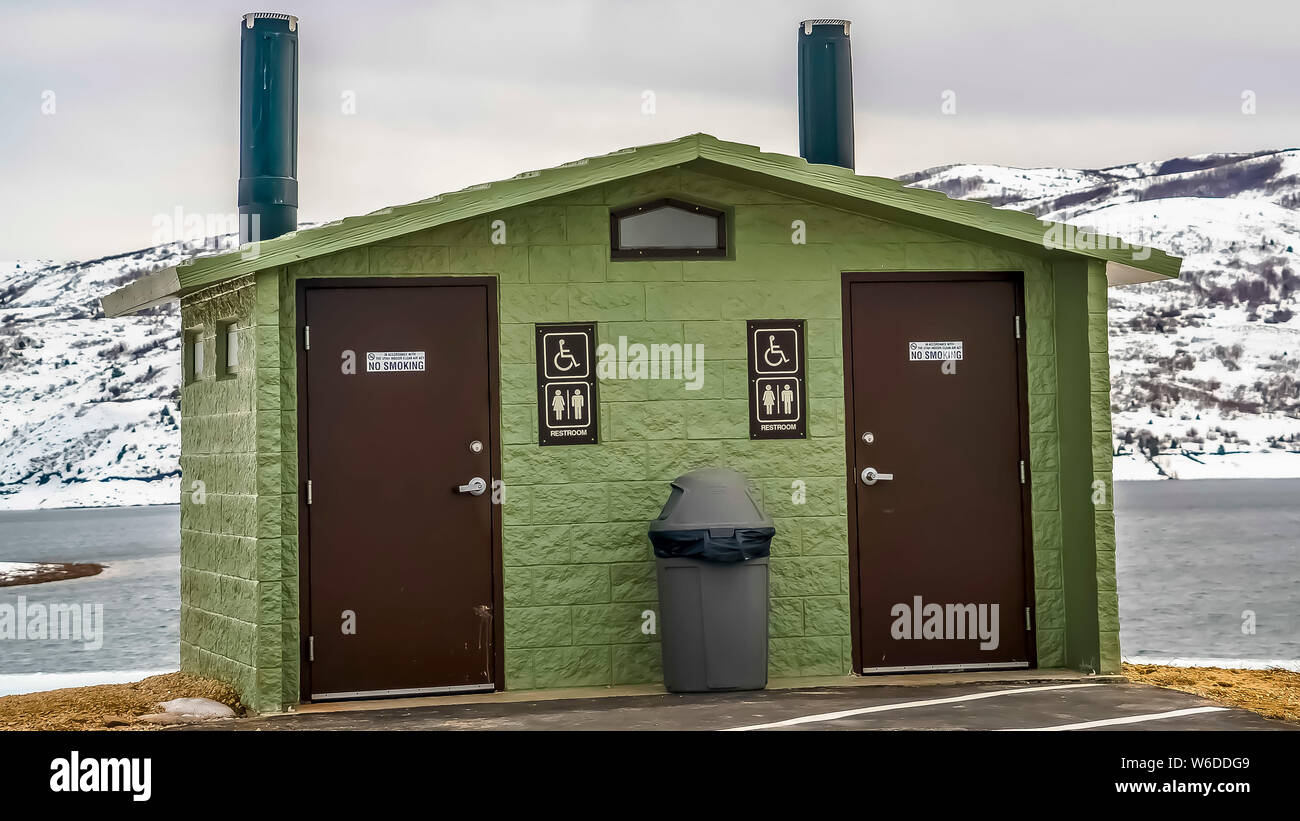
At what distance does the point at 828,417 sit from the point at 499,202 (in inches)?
100

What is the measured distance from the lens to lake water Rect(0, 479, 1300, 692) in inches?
935

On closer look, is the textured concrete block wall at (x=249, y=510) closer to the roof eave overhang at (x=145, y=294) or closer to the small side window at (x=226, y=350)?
the small side window at (x=226, y=350)

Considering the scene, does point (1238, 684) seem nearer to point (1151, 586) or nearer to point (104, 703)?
point (104, 703)

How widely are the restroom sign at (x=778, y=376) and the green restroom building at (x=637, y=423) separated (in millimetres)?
17

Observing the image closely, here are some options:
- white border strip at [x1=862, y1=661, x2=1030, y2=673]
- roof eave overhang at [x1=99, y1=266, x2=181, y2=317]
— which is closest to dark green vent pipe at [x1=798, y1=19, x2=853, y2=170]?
white border strip at [x1=862, y1=661, x2=1030, y2=673]

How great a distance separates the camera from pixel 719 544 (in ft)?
29.2

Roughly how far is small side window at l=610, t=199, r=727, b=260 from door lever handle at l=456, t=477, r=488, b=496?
1673mm

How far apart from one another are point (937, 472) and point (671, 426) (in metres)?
1.80

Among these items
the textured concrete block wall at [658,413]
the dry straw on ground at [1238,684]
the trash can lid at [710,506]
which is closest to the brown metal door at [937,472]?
the textured concrete block wall at [658,413]

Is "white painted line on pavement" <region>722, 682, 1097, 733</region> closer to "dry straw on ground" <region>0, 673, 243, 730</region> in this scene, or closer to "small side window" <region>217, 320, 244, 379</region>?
"dry straw on ground" <region>0, 673, 243, 730</region>

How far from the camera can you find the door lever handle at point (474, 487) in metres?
9.38

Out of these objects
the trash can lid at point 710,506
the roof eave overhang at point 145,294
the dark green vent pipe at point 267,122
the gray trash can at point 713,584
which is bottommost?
the gray trash can at point 713,584

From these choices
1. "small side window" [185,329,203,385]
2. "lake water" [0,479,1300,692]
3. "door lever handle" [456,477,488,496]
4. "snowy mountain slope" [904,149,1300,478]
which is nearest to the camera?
"door lever handle" [456,477,488,496]

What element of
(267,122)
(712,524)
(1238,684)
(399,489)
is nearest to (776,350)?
(712,524)
